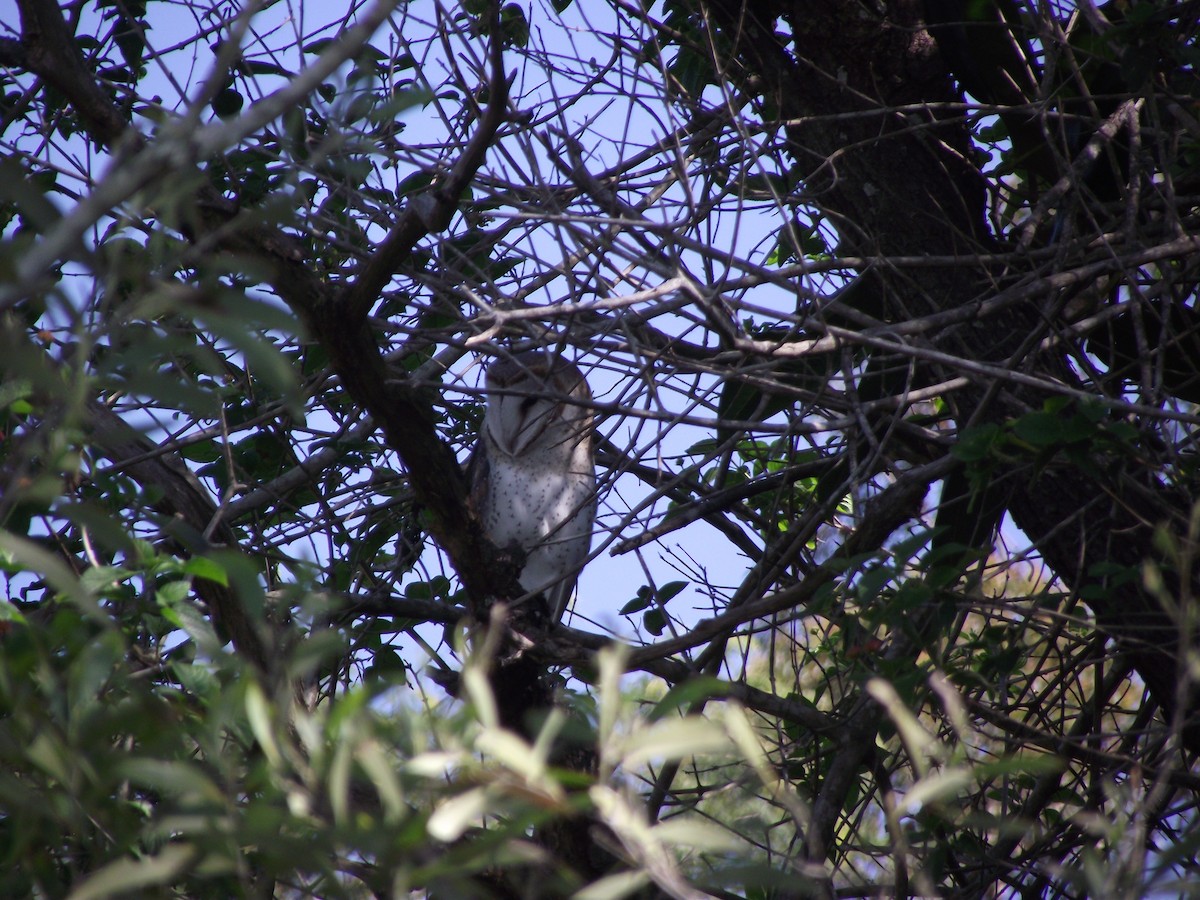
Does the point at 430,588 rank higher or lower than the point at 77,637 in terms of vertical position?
higher

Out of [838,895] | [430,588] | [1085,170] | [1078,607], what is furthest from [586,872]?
[1085,170]

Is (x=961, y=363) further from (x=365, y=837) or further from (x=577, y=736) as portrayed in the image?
(x=365, y=837)

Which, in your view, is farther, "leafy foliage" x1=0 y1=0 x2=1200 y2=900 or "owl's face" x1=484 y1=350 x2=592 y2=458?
"owl's face" x1=484 y1=350 x2=592 y2=458

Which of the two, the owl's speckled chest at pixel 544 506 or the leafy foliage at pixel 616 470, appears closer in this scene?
the leafy foliage at pixel 616 470

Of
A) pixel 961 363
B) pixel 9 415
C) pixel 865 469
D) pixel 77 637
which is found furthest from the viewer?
pixel 865 469

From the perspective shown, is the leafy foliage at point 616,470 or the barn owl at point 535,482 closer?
the leafy foliage at point 616,470

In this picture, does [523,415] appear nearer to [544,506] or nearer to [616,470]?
[544,506]

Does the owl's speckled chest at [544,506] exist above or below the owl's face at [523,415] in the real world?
below

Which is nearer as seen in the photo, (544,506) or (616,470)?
(616,470)

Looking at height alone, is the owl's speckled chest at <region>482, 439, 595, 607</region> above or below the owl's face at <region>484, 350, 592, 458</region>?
below

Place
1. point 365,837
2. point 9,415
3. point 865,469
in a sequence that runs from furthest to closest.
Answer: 1. point 865,469
2. point 9,415
3. point 365,837

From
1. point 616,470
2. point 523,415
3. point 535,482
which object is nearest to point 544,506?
point 535,482

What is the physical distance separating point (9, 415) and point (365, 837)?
131 cm

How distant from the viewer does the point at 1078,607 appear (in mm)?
2229
